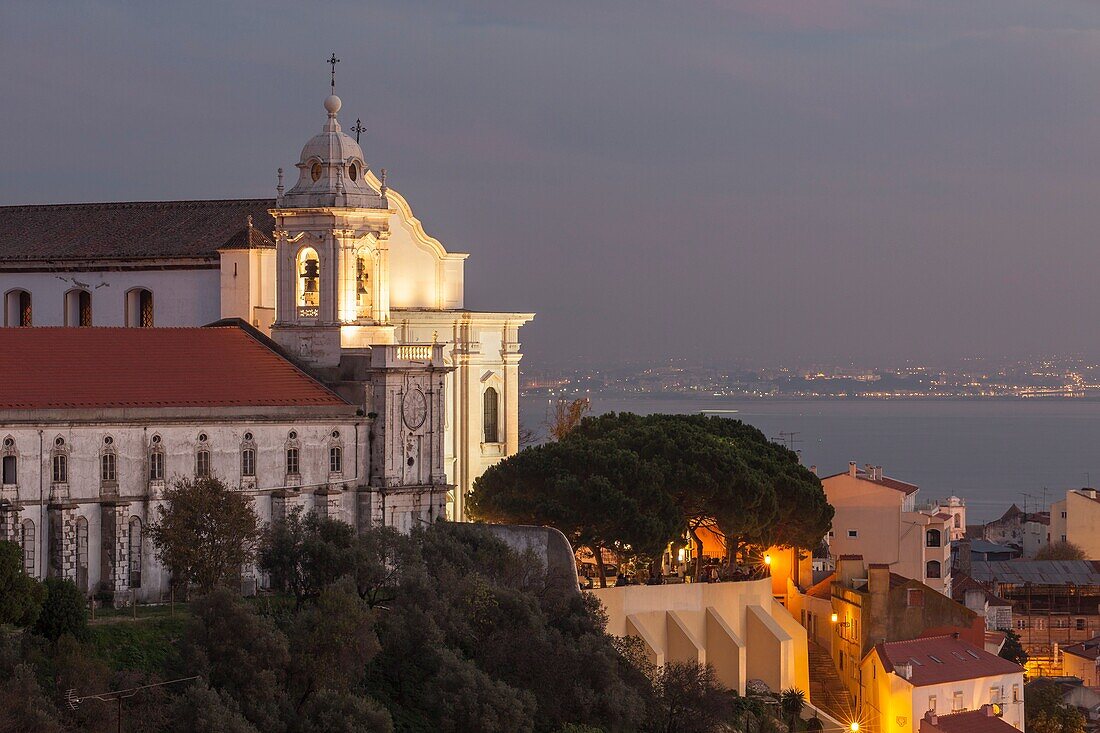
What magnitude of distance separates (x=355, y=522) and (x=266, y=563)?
5927mm

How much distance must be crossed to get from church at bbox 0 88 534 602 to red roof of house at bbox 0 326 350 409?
69 millimetres

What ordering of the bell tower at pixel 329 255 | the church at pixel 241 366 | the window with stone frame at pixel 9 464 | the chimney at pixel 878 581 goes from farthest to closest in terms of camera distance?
the chimney at pixel 878 581
the bell tower at pixel 329 255
the church at pixel 241 366
the window with stone frame at pixel 9 464

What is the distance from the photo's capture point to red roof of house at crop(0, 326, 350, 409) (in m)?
50.5

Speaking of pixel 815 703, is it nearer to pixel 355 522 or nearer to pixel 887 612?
pixel 887 612

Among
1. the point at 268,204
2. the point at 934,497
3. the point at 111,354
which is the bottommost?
the point at 934,497

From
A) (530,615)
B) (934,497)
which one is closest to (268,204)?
(530,615)

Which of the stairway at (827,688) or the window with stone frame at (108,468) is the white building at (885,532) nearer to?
the stairway at (827,688)

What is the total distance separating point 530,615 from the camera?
51000mm

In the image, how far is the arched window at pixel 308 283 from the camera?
58438mm

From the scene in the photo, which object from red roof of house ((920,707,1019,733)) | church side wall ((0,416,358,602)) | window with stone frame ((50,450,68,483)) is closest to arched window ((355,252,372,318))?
church side wall ((0,416,358,602))

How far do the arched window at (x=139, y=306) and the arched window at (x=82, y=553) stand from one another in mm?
17233

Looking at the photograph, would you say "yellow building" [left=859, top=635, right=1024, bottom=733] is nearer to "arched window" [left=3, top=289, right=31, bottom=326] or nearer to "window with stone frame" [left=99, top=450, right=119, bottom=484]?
"window with stone frame" [left=99, top=450, right=119, bottom=484]

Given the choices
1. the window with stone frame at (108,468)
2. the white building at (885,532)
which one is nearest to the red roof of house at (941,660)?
the white building at (885,532)

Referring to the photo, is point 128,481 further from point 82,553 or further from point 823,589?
point 823,589
